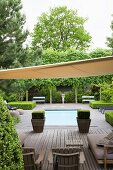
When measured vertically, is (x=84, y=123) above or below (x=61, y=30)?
below

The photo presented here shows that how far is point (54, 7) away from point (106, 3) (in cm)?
842

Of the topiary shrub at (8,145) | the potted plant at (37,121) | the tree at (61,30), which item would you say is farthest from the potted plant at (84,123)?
the tree at (61,30)

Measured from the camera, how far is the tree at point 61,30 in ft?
139

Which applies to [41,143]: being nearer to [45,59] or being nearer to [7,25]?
[7,25]

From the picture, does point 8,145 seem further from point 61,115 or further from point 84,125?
point 61,115

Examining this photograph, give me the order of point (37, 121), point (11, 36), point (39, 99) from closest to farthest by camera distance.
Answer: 1. point (37, 121)
2. point (11, 36)
3. point (39, 99)

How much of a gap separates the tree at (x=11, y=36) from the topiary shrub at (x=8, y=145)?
12.9 m

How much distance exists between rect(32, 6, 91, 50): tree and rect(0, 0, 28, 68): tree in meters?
25.4

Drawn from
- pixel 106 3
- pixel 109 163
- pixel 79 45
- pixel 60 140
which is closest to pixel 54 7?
pixel 79 45

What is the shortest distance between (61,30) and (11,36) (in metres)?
26.8

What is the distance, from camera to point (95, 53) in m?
29.5

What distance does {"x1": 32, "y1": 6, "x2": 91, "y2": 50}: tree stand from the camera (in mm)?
42312

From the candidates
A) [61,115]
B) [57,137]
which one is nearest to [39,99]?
[61,115]

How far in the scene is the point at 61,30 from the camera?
42.8 metres
